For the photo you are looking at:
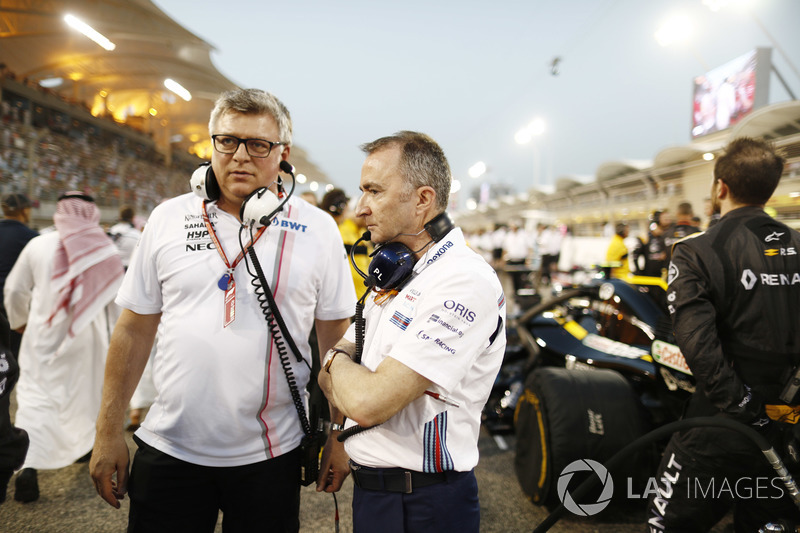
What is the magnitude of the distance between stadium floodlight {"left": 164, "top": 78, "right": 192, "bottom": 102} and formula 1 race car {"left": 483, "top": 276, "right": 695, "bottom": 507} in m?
17.4

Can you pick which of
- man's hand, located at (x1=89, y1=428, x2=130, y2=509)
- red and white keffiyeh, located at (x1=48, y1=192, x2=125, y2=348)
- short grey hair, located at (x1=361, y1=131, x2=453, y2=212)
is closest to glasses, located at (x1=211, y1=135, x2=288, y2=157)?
short grey hair, located at (x1=361, y1=131, x2=453, y2=212)

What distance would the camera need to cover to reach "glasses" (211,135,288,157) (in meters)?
1.68

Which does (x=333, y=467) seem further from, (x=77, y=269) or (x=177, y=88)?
(x=177, y=88)

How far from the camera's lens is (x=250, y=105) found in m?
1.69

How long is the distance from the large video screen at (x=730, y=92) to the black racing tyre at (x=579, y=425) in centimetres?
2947

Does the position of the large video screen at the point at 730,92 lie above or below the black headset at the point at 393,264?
above

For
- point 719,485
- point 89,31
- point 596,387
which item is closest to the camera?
point 719,485

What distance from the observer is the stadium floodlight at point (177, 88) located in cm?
1667

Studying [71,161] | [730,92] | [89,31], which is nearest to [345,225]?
[71,161]

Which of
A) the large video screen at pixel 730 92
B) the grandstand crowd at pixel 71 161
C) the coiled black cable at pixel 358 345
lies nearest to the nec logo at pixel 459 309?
the coiled black cable at pixel 358 345

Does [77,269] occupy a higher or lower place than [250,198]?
lower

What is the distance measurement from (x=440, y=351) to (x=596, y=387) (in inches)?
82.0

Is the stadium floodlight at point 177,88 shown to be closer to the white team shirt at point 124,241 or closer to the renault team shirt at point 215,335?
the white team shirt at point 124,241

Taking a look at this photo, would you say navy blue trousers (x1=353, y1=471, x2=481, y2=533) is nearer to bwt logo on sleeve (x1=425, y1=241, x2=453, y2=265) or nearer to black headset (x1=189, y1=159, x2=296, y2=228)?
bwt logo on sleeve (x1=425, y1=241, x2=453, y2=265)
